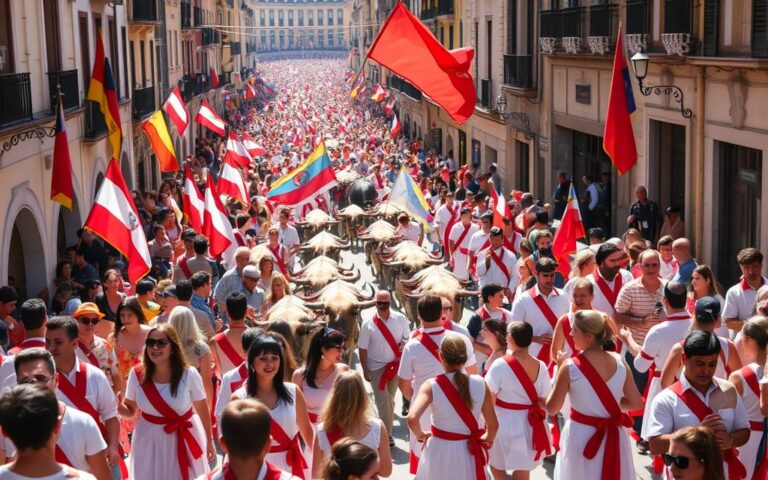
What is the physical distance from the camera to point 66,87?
57.9 ft

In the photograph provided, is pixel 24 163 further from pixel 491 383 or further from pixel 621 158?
pixel 491 383

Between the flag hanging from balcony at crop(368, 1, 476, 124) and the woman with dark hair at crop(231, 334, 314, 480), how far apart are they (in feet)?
26.9

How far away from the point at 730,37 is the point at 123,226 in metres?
7.74

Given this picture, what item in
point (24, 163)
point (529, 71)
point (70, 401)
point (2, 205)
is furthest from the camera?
point (529, 71)

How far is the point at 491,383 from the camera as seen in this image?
7789 mm

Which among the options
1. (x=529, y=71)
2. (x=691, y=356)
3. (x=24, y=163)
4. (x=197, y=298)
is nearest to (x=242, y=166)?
(x=529, y=71)

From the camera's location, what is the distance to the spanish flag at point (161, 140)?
19234mm

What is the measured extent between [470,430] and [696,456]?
2.11 metres

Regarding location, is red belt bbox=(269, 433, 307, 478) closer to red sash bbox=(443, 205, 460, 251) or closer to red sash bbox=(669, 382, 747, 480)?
red sash bbox=(669, 382, 747, 480)

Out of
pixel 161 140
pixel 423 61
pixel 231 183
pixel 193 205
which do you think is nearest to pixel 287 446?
pixel 423 61

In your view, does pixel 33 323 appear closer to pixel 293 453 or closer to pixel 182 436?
pixel 182 436

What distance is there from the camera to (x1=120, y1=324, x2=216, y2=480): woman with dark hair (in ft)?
23.1

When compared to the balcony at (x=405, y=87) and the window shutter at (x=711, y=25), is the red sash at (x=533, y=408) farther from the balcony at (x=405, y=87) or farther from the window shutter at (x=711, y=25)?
the balcony at (x=405, y=87)

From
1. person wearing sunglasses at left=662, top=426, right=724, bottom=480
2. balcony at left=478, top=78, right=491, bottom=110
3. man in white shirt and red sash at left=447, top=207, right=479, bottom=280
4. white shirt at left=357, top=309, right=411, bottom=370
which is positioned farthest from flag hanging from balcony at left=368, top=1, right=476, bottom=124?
balcony at left=478, top=78, right=491, bottom=110
